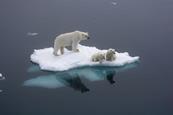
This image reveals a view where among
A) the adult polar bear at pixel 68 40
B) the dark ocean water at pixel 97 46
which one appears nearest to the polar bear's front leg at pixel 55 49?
the adult polar bear at pixel 68 40

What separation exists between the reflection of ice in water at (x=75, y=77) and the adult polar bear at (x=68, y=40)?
0.23 m

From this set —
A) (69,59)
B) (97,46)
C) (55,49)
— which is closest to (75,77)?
(69,59)

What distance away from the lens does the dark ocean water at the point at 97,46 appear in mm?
2822

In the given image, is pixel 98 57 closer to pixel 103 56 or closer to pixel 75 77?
pixel 103 56

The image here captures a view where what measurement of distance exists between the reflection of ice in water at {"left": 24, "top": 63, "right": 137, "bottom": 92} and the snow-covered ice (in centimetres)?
3

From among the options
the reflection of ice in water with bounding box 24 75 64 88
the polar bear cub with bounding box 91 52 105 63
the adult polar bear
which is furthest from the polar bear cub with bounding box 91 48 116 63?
the reflection of ice in water with bounding box 24 75 64 88

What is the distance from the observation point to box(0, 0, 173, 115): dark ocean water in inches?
111

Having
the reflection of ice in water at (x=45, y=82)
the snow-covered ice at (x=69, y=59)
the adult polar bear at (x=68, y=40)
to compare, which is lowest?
the reflection of ice in water at (x=45, y=82)

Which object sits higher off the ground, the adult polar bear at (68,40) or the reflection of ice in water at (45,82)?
the adult polar bear at (68,40)

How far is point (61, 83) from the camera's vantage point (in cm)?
305

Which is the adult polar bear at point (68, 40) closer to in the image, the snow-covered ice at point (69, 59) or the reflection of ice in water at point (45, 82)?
the snow-covered ice at point (69, 59)

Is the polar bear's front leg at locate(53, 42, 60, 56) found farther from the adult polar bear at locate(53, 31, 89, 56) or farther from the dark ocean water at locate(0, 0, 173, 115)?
the dark ocean water at locate(0, 0, 173, 115)

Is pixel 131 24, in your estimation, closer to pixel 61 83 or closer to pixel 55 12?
pixel 55 12

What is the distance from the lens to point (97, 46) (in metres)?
3.51
